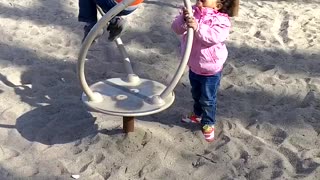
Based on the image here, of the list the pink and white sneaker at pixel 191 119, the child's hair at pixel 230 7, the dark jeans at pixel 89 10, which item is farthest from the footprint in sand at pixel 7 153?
the child's hair at pixel 230 7

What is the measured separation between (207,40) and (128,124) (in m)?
0.71

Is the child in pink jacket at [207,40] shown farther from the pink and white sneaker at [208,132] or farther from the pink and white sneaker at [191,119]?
the pink and white sneaker at [191,119]

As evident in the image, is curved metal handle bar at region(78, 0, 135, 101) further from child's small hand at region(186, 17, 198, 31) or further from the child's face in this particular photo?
the child's face

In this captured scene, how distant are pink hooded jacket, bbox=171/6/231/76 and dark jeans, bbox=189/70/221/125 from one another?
54mm

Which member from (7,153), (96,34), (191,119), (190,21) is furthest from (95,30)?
(191,119)

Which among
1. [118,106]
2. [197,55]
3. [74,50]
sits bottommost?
[74,50]

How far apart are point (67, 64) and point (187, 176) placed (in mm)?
1651

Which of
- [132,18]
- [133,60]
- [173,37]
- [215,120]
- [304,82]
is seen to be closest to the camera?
[215,120]

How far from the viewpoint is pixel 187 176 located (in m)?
3.01

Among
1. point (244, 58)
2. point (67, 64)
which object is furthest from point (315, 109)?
point (67, 64)

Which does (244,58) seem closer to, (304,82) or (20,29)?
(304,82)

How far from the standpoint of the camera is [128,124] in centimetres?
329

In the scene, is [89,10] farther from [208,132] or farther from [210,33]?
[208,132]

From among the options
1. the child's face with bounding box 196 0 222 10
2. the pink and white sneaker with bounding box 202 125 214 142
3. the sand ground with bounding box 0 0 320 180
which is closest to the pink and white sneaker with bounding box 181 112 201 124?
the sand ground with bounding box 0 0 320 180
